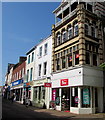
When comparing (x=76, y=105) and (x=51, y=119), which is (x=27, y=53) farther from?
(x=51, y=119)

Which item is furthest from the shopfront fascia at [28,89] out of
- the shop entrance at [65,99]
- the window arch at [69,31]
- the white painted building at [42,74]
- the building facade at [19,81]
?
the window arch at [69,31]

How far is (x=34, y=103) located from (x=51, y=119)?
12.5 metres

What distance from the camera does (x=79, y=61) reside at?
1617 centimetres

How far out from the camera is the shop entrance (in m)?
17.8

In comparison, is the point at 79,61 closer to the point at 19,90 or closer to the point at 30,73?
the point at 30,73

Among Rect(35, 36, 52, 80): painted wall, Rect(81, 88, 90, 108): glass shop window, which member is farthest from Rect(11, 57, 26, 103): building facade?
Rect(81, 88, 90, 108): glass shop window

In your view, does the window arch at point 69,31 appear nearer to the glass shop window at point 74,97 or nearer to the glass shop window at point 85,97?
the glass shop window at point 74,97

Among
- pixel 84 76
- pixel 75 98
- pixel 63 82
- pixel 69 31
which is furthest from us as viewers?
pixel 69 31

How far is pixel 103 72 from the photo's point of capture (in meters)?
17.5

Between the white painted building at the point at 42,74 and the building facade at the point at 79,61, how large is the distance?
129 centimetres

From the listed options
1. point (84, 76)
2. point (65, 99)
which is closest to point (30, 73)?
point (65, 99)

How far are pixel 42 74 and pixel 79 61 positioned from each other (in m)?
8.49

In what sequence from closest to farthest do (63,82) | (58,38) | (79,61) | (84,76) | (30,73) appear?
(84,76)
(79,61)
(63,82)
(58,38)
(30,73)

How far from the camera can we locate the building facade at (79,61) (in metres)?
15.7
